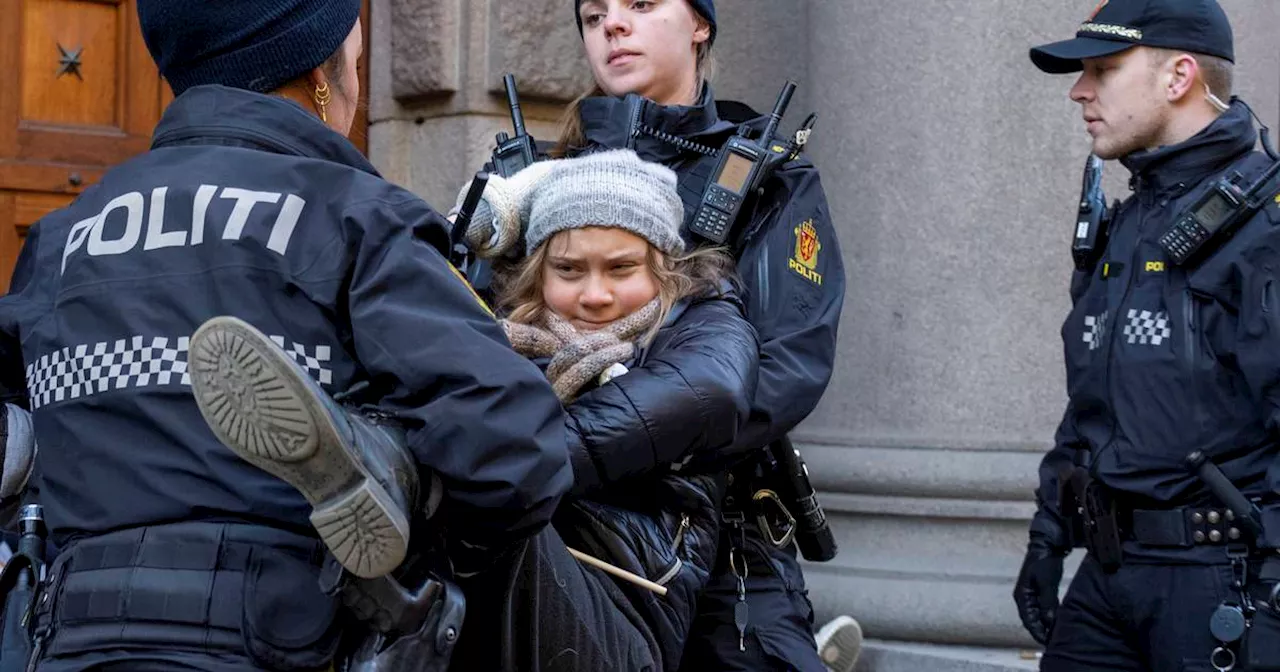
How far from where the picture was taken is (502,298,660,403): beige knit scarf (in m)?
2.87

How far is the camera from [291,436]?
78.1 inches

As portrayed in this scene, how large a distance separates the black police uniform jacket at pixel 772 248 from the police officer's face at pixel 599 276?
22 centimetres

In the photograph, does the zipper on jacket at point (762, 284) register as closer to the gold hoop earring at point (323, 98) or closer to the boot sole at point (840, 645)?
the gold hoop earring at point (323, 98)

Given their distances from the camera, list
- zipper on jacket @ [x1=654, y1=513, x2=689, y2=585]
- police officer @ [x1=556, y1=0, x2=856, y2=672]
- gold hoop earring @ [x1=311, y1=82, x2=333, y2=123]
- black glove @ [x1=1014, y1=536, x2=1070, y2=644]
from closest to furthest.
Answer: gold hoop earring @ [x1=311, y1=82, x2=333, y2=123] → zipper on jacket @ [x1=654, y1=513, x2=689, y2=585] → police officer @ [x1=556, y1=0, x2=856, y2=672] → black glove @ [x1=1014, y1=536, x2=1070, y2=644]

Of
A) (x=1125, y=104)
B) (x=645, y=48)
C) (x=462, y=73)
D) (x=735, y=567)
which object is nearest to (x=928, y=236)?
(x=1125, y=104)

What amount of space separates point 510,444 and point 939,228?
329 cm

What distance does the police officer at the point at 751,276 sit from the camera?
3.19 metres

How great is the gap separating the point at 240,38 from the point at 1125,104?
2.42m

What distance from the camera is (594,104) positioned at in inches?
136

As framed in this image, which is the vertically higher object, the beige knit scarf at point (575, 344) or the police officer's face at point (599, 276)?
the police officer's face at point (599, 276)

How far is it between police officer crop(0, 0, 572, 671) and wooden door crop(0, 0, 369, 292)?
2800mm

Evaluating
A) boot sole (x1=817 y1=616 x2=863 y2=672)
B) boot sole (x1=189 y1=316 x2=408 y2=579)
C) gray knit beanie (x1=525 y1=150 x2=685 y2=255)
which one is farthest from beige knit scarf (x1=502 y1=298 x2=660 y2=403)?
boot sole (x1=817 y1=616 x2=863 y2=672)

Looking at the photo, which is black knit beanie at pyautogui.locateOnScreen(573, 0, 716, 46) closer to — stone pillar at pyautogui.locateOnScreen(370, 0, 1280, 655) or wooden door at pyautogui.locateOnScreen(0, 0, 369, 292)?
stone pillar at pyautogui.locateOnScreen(370, 0, 1280, 655)

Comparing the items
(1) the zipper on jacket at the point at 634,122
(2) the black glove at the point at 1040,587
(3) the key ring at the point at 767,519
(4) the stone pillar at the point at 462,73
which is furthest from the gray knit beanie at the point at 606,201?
(4) the stone pillar at the point at 462,73
